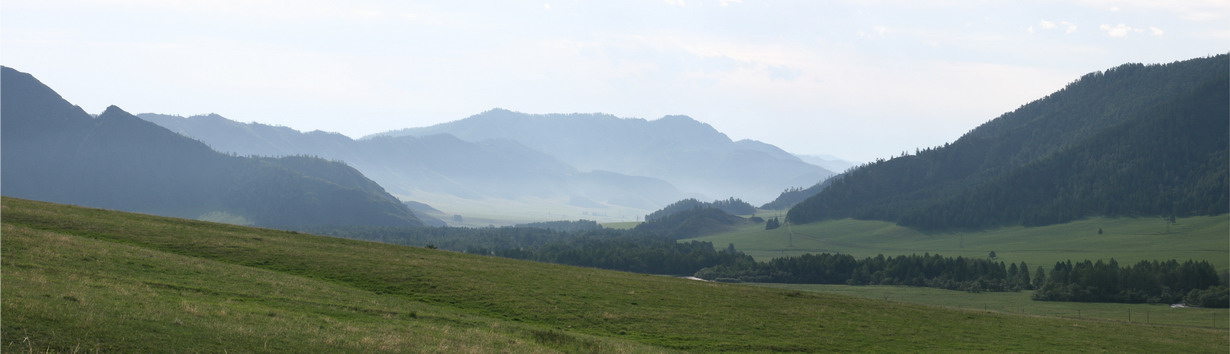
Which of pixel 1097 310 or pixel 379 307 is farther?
pixel 1097 310

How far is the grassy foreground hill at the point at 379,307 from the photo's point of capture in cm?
3297

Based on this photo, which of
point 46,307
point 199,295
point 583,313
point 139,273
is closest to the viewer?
point 46,307

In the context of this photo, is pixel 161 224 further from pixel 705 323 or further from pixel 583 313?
pixel 705 323

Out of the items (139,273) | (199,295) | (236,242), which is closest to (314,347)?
(199,295)

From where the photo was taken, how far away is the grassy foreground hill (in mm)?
32969

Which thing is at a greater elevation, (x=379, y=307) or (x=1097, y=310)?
(x=1097, y=310)

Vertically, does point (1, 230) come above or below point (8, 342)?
above

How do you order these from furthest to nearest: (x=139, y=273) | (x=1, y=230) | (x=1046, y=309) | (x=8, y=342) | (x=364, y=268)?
(x=1046, y=309) → (x=364, y=268) → (x=1, y=230) → (x=139, y=273) → (x=8, y=342)

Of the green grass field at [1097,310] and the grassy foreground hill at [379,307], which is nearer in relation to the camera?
the grassy foreground hill at [379,307]

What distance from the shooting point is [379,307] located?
48.5 m

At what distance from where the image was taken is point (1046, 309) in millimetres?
173125

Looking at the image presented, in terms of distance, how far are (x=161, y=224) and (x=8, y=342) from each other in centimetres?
5591

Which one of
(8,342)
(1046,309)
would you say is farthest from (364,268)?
(1046,309)

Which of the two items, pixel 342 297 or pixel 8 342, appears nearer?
pixel 8 342
